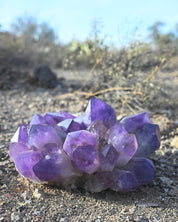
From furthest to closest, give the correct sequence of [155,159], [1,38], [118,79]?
1. [1,38]
2. [118,79]
3. [155,159]

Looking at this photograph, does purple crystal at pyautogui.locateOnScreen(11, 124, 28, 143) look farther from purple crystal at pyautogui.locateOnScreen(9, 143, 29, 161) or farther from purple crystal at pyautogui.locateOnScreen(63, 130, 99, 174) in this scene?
purple crystal at pyautogui.locateOnScreen(63, 130, 99, 174)

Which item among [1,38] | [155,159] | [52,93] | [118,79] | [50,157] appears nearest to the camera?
[50,157]

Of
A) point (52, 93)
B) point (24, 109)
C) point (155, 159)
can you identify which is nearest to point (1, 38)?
point (52, 93)

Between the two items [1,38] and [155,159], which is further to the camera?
[1,38]

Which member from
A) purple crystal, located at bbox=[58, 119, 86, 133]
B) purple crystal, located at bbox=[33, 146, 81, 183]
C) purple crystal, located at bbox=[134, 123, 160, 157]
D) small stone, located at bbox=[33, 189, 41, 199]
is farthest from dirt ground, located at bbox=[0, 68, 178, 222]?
purple crystal, located at bbox=[58, 119, 86, 133]

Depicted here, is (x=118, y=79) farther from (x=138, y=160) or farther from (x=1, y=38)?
(x=1, y=38)

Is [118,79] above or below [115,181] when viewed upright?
above

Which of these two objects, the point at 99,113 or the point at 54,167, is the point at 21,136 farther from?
the point at 99,113

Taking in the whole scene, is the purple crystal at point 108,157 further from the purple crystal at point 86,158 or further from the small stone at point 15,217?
the small stone at point 15,217
